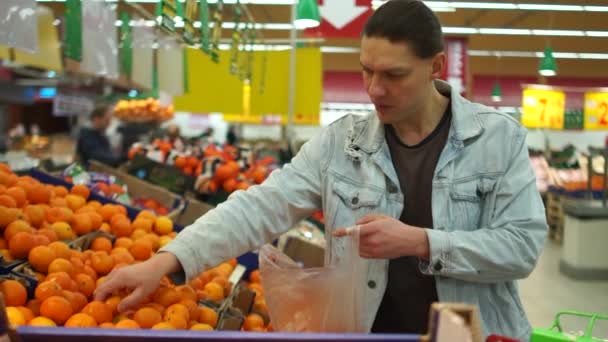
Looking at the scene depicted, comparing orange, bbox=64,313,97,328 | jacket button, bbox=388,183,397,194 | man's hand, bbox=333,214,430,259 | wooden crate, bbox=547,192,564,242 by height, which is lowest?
wooden crate, bbox=547,192,564,242

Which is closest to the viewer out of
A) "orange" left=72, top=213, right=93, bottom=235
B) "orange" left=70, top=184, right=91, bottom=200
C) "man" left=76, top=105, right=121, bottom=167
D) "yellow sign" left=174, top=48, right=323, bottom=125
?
"orange" left=72, top=213, right=93, bottom=235

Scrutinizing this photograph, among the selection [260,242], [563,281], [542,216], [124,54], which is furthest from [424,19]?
[563,281]

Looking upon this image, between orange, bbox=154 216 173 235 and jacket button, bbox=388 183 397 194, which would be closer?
jacket button, bbox=388 183 397 194

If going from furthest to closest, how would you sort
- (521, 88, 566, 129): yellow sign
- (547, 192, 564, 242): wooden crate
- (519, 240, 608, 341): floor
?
(521, 88, 566, 129): yellow sign, (547, 192, 564, 242): wooden crate, (519, 240, 608, 341): floor

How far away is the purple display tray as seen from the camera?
92cm

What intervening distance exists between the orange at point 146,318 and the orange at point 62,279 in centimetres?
32

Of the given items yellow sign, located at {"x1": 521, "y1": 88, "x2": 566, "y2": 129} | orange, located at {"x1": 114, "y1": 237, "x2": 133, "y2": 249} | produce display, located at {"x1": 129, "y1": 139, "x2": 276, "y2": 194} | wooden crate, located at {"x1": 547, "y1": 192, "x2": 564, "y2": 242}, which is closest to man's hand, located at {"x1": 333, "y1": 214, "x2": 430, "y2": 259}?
orange, located at {"x1": 114, "y1": 237, "x2": 133, "y2": 249}

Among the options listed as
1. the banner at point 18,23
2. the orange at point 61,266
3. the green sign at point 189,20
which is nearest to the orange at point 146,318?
the orange at point 61,266

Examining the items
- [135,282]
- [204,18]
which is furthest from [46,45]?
[135,282]

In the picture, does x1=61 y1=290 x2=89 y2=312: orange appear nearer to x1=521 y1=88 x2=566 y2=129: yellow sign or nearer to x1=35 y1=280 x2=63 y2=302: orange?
x1=35 y1=280 x2=63 y2=302: orange

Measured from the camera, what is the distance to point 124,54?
5.36 meters

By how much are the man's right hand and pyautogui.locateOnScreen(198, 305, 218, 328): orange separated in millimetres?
421

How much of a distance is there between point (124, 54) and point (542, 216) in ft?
15.0

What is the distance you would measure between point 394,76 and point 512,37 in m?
9.52
